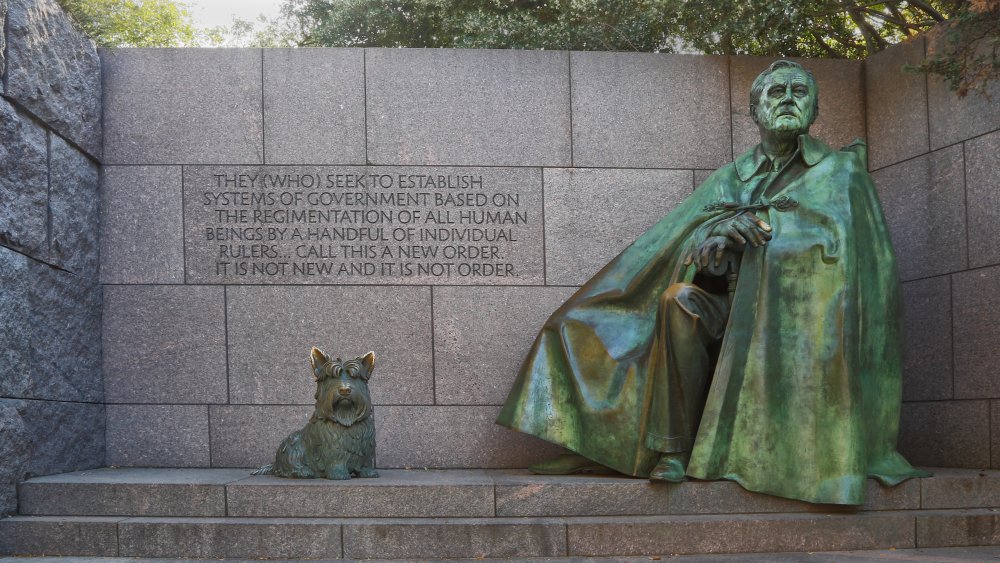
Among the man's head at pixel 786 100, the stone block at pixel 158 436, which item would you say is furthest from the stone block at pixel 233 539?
the man's head at pixel 786 100

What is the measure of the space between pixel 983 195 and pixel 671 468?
325 cm

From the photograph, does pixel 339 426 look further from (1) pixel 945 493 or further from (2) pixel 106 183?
(1) pixel 945 493

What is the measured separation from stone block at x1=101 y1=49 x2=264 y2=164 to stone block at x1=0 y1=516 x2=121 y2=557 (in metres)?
3.19

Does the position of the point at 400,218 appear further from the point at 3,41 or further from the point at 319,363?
the point at 3,41

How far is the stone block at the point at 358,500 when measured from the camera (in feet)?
20.6

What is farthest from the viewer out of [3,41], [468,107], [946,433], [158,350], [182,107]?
[468,107]

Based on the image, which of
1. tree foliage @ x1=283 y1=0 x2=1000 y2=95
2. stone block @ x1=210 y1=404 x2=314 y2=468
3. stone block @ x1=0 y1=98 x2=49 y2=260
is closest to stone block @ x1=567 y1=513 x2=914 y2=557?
stone block @ x1=210 y1=404 x2=314 y2=468

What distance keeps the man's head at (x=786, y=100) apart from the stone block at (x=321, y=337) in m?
3.07

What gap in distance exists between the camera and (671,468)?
6.41 metres

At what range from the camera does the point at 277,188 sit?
8297 mm

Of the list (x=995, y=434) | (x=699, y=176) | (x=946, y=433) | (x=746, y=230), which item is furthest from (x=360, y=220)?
(x=995, y=434)

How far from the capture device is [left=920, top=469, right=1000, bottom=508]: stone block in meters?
6.41

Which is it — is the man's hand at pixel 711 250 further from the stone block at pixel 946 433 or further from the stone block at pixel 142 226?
the stone block at pixel 142 226

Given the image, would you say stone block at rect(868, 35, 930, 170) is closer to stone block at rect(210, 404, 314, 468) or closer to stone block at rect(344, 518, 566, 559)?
stone block at rect(344, 518, 566, 559)
